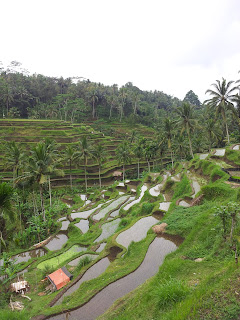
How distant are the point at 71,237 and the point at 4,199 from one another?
949 cm

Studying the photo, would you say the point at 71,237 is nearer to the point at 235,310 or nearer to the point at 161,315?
the point at 161,315

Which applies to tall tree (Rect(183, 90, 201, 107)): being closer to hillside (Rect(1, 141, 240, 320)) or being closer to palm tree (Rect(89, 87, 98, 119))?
palm tree (Rect(89, 87, 98, 119))

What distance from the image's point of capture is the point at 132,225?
16578mm

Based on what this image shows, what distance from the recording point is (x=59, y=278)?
1228 cm

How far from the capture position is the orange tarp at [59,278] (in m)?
11.9

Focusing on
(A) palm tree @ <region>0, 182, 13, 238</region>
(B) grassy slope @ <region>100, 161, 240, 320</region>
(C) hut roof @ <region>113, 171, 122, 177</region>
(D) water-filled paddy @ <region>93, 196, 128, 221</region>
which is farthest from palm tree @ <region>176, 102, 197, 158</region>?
(A) palm tree @ <region>0, 182, 13, 238</region>

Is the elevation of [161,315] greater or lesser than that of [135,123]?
lesser

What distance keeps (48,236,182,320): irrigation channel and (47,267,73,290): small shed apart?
1.38 meters

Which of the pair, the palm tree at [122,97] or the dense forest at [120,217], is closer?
the dense forest at [120,217]

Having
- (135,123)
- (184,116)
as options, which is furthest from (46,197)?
(135,123)

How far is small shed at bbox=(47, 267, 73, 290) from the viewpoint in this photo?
11.9 meters

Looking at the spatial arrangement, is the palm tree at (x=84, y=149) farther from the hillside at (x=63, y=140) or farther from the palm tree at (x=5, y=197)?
the palm tree at (x=5, y=197)

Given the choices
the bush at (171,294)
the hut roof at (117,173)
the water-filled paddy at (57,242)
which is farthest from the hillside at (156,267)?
the hut roof at (117,173)

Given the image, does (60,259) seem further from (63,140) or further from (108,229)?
(63,140)
